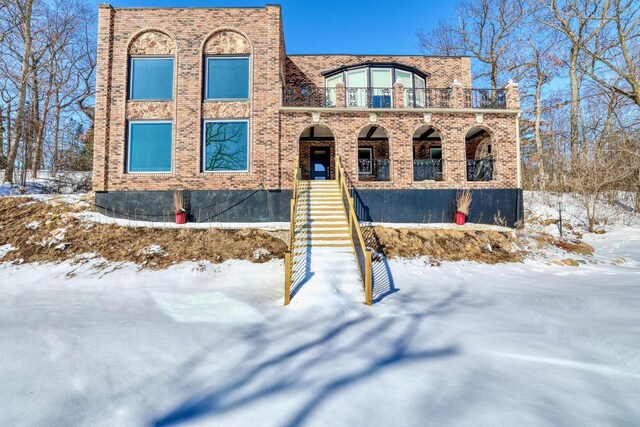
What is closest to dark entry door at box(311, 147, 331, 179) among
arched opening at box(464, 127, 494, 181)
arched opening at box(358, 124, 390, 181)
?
arched opening at box(358, 124, 390, 181)

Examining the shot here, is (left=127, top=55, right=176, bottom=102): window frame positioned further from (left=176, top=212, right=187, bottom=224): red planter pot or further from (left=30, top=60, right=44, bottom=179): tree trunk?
(left=30, top=60, right=44, bottom=179): tree trunk

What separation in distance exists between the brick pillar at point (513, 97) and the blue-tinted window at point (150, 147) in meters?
14.3

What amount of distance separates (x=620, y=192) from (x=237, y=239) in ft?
64.7

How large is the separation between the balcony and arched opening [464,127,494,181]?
1.29m

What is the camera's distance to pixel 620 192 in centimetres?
1484

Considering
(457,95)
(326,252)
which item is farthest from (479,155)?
(326,252)

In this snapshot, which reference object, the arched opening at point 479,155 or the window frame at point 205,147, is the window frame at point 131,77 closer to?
the window frame at point 205,147

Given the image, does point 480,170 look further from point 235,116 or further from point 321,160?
point 235,116

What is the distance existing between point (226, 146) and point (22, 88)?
15053 mm

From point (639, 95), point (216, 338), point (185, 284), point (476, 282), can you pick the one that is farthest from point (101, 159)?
point (639, 95)

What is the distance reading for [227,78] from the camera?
38.3ft

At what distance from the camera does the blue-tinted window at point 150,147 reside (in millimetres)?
11234

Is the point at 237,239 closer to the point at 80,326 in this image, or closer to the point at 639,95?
the point at 80,326

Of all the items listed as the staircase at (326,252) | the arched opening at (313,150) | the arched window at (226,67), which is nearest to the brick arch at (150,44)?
the arched window at (226,67)
